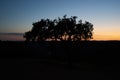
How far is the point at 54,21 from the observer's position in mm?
21438

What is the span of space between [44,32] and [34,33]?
1.83 metres

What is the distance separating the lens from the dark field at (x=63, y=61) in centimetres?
1706

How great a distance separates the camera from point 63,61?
29.7m

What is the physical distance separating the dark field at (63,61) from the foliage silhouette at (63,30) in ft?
3.20

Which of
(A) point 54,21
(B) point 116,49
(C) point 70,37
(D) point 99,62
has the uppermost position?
(A) point 54,21

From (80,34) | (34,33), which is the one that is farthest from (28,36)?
(80,34)

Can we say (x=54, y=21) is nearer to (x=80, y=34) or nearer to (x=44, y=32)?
(x=44, y=32)

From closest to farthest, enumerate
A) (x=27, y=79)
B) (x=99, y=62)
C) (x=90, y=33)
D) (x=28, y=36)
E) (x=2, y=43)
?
(x=27, y=79) < (x=90, y=33) < (x=28, y=36) < (x=99, y=62) < (x=2, y=43)

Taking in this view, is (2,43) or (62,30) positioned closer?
(62,30)

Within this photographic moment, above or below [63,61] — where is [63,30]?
above

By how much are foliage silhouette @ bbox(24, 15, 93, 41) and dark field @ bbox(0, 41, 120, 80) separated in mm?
976

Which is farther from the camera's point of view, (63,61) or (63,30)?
(63,61)

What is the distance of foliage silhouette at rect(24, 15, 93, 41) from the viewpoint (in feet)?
69.2

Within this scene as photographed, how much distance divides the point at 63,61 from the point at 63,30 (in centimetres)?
990
